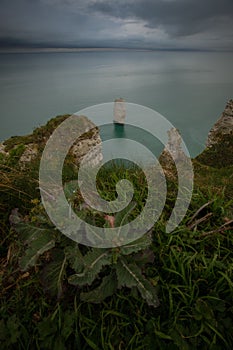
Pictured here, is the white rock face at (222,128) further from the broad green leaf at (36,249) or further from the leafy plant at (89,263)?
the broad green leaf at (36,249)

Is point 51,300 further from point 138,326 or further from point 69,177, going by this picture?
point 69,177

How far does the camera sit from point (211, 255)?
6.13ft

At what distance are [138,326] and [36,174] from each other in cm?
167

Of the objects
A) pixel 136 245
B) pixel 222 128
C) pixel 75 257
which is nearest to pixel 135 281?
pixel 136 245

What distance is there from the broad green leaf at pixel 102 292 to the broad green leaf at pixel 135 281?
0.31 feet

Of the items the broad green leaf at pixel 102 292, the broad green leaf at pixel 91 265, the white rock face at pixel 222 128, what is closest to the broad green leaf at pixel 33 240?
the broad green leaf at pixel 91 265

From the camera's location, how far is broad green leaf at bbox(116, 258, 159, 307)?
1.40 metres

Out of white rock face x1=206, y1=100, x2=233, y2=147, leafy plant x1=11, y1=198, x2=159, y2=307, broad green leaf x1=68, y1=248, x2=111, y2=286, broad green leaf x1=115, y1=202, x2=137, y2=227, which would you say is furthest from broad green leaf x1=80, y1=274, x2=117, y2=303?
white rock face x1=206, y1=100, x2=233, y2=147

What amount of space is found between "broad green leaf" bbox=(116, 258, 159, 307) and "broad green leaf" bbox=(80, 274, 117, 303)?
0.10 metres

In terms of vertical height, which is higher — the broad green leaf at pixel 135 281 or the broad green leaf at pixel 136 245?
the broad green leaf at pixel 136 245

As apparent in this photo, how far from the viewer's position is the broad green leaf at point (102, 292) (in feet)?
4.79

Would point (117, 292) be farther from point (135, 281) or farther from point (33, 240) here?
point (33, 240)

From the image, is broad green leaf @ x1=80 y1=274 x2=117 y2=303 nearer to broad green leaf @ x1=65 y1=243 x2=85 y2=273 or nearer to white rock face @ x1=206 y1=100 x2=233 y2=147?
broad green leaf @ x1=65 y1=243 x2=85 y2=273

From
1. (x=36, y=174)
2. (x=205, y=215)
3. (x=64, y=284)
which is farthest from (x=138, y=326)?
(x=36, y=174)
